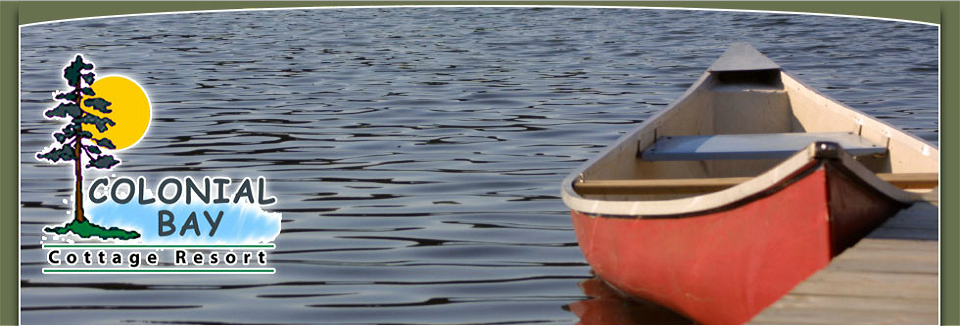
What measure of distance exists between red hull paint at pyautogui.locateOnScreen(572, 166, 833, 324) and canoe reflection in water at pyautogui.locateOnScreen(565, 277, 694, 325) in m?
0.12

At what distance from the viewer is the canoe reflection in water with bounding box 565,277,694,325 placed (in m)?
4.76

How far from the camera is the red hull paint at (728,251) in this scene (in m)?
3.72

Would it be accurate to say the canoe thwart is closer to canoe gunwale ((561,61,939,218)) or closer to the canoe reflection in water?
canoe gunwale ((561,61,939,218))

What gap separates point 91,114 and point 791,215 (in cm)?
227

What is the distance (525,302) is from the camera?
5.00 m

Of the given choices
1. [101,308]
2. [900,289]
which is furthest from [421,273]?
[900,289]

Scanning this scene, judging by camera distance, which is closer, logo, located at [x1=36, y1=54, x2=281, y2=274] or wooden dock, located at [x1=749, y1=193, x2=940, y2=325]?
wooden dock, located at [x1=749, y1=193, x2=940, y2=325]

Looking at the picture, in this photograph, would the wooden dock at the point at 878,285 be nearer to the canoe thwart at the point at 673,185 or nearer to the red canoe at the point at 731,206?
the red canoe at the point at 731,206

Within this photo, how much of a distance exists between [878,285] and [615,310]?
1692 mm

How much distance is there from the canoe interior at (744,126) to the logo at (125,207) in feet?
5.62

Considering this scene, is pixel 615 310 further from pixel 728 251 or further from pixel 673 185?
pixel 728 251

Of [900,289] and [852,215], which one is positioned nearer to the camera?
[900,289]

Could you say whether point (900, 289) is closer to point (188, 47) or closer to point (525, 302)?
point (525, 302)

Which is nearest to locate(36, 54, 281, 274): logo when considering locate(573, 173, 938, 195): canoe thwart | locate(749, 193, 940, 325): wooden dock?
locate(573, 173, 938, 195): canoe thwart
